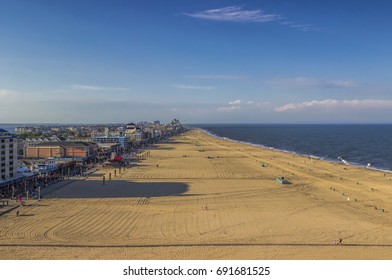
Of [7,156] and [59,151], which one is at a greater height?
[7,156]

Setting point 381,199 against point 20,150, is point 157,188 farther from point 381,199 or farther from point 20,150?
point 20,150

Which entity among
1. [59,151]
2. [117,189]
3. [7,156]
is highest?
[7,156]

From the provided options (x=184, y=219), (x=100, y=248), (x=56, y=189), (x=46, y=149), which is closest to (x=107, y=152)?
(x=46, y=149)

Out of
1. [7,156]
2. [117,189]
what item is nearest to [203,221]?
[117,189]

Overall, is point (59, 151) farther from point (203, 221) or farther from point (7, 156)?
point (203, 221)

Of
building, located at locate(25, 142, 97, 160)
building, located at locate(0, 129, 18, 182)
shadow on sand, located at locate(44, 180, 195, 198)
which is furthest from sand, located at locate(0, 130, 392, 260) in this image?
building, located at locate(25, 142, 97, 160)

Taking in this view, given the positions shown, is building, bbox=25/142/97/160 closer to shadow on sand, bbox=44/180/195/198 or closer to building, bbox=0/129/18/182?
building, bbox=0/129/18/182
